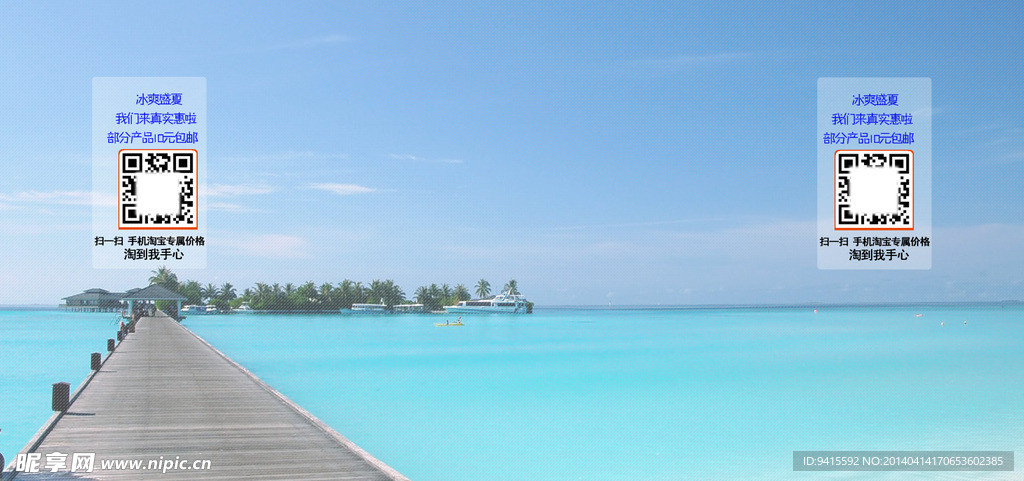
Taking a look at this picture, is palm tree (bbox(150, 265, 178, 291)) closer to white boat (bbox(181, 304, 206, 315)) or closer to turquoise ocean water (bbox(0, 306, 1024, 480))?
white boat (bbox(181, 304, 206, 315))

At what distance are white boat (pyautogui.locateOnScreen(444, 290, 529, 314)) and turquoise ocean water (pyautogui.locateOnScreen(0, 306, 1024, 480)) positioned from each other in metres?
67.3

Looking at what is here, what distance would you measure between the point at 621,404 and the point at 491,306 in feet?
284

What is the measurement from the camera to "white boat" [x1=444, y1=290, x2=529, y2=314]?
346 ft

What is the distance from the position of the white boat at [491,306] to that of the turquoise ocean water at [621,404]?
6730 centimetres

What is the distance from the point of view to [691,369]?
29.5 metres

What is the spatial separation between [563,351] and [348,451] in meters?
31.1

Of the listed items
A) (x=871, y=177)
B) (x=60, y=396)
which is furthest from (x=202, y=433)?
(x=871, y=177)

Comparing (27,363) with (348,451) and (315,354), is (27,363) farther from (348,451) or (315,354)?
(348,451)

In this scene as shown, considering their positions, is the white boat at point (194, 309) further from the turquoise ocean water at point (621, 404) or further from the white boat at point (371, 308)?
the turquoise ocean water at point (621, 404)

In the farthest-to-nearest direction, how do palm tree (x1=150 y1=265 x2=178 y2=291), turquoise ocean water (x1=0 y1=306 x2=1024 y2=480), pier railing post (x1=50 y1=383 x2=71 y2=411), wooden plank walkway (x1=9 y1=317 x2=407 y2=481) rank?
palm tree (x1=150 y1=265 x2=178 y2=291) → turquoise ocean water (x1=0 y1=306 x2=1024 y2=480) → pier railing post (x1=50 y1=383 x2=71 y2=411) → wooden plank walkway (x1=9 y1=317 x2=407 y2=481)

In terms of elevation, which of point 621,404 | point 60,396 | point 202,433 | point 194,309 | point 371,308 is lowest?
point 371,308

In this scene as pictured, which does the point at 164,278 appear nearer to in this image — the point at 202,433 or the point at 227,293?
the point at 227,293

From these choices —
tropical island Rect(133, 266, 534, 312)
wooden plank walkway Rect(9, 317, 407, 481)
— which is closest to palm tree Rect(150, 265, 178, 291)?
tropical island Rect(133, 266, 534, 312)

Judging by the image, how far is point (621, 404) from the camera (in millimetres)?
19641
